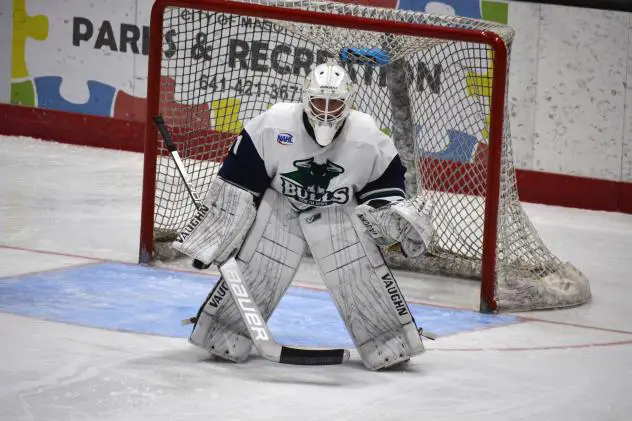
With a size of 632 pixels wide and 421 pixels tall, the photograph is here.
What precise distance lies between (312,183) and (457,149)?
9.22 ft

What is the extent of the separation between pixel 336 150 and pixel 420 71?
7.91ft

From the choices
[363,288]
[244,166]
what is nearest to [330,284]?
[363,288]

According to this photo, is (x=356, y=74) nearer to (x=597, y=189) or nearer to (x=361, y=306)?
(x=597, y=189)

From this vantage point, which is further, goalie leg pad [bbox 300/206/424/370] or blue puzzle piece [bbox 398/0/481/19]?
blue puzzle piece [bbox 398/0/481/19]

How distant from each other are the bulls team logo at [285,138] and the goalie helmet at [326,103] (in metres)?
0.10

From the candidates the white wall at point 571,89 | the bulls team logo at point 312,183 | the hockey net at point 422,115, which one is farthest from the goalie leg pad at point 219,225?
the white wall at point 571,89

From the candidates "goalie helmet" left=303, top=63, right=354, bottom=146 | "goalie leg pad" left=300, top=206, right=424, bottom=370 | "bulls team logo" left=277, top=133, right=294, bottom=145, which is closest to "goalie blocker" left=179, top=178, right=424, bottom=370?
"goalie leg pad" left=300, top=206, right=424, bottom=370

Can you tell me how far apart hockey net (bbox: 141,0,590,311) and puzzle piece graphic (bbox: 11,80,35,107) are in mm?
2404

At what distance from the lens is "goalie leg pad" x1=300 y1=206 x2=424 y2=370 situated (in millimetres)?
4801

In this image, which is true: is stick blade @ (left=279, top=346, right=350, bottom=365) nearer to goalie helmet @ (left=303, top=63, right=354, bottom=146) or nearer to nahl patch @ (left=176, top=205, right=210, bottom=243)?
nahl patch @ (left=176, top=205, right=210, bottom=243)

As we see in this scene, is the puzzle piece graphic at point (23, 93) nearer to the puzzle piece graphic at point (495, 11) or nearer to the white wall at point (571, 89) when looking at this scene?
the puzzle piece graphic at point (495, 11)

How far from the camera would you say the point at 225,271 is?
4695mm

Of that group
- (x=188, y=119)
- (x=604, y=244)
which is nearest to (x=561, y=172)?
(x=604, y=244)

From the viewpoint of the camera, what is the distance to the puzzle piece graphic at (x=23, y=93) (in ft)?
33.7
